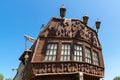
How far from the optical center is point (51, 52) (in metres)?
24.3

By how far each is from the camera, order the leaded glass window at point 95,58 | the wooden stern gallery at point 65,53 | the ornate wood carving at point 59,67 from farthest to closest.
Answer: the leaded glass window at point 95,58, the wooden stern gallery at point 65,53, the ornate wood carving at point 59,67

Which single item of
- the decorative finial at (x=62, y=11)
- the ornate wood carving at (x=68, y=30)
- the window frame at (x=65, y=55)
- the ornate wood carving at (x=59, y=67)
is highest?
the decorative finial at (x=62, y=11)

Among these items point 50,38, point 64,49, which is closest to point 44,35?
point 50,38

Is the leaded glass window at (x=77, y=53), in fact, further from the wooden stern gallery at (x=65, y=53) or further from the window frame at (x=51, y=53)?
the window frame at (x=51, y=53)

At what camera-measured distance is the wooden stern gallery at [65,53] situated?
923 inches

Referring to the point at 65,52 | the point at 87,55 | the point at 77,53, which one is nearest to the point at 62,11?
the point at 65,52

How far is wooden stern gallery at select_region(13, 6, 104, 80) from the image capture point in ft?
76.9

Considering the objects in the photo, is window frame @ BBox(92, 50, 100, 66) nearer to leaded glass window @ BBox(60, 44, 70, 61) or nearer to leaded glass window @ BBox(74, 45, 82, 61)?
leaded glass window @ BBox(74, 45, 82, 61)

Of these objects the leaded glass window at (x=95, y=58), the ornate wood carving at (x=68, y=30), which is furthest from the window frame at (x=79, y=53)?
the leaded glass window at (x=95, y=58)

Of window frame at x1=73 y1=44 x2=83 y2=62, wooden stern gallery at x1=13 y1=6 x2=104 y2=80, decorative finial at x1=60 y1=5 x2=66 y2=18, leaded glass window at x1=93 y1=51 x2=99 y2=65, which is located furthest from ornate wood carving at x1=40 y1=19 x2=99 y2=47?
leaded glass window at x1=93 y1=51 x2=99 y2=65

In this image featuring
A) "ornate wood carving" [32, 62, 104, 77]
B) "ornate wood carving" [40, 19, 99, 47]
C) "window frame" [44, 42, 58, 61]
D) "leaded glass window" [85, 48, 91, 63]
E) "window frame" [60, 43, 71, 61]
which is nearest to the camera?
"ornate wood carving" [32, 62, 104, 77]

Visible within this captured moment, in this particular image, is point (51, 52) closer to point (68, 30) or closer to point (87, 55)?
point (68, 30)

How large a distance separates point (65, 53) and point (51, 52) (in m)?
1.40

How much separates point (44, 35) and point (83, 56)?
14.8 feet
